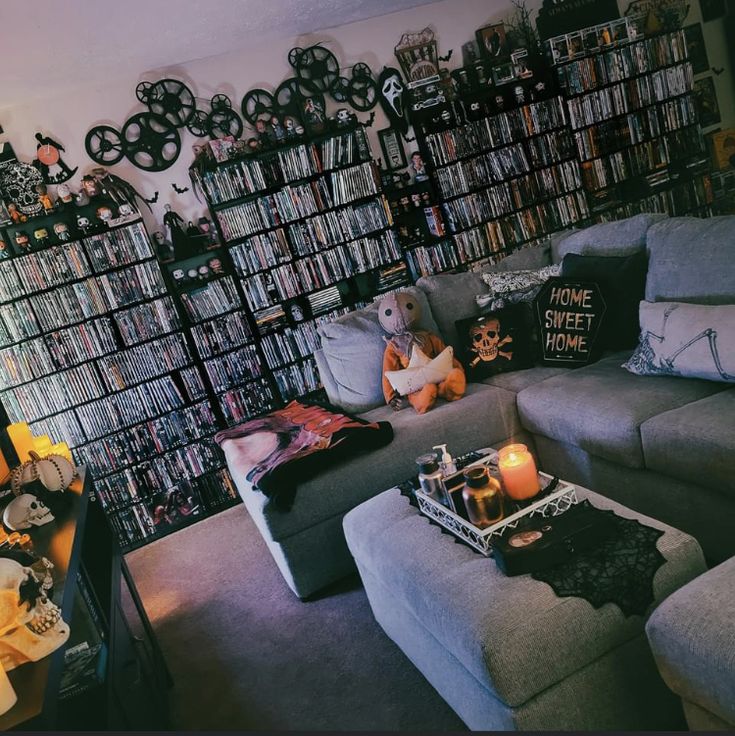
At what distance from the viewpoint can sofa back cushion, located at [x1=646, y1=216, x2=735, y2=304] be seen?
2342mm

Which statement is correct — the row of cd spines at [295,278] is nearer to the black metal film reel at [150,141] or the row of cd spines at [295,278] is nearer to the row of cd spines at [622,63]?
the black metal film reel at [150,141]

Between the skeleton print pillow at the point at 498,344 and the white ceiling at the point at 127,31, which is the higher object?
the white ceiling at the point at 127,31

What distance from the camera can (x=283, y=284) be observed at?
4.18 meters

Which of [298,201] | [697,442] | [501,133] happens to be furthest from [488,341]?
[501,133]

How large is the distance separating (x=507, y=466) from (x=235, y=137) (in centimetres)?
311

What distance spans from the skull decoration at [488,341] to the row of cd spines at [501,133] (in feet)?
5.72

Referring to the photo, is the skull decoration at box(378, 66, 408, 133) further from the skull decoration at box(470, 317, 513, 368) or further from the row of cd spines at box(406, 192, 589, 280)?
the skull decoration at box(470, 317, 513, 368)

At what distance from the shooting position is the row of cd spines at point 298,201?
4031 mm

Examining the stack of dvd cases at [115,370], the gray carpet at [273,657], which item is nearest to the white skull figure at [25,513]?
the gray carpet at [273,657]

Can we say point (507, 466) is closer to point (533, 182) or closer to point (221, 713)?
point (221, 713)

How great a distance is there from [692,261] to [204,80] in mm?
3012

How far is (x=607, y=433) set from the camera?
2217 mm

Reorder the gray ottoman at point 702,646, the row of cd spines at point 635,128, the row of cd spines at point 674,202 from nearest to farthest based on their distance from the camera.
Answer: the gray ottoman at point 702,646 → the row of cd spines at point 635,128 → the row of cd spines at point 674,202

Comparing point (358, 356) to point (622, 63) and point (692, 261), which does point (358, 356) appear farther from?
point (622, 63)
